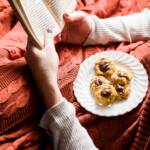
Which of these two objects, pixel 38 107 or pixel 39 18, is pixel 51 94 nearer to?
pixel 38 107

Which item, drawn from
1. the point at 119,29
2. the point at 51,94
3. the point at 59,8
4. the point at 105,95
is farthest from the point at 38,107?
the point at 119,29

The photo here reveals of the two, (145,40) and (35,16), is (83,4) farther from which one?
(35,16)

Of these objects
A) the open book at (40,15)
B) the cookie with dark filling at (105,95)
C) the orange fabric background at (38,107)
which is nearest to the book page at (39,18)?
the open book at (40,15)

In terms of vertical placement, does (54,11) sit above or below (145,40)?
above

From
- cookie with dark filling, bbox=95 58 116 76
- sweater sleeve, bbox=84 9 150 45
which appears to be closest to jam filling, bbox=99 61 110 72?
cookie with dark filling, bbox=95 58 116 76

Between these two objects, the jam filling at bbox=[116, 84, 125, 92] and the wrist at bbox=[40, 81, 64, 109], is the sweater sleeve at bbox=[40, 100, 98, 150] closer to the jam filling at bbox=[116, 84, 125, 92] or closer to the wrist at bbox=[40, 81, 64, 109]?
the wrist at bbox=[40, 81, 64, 109]

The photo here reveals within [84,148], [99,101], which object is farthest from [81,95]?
[84,148]
